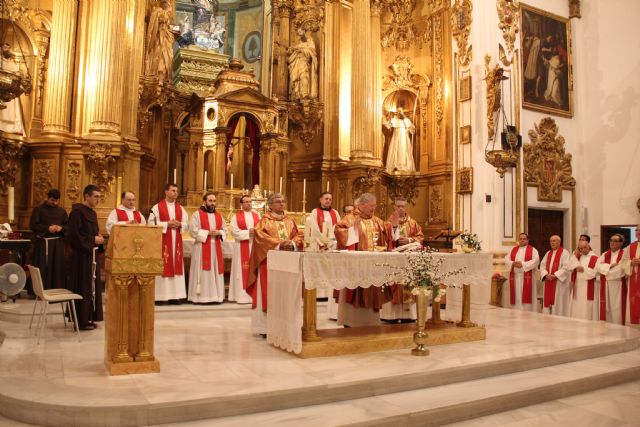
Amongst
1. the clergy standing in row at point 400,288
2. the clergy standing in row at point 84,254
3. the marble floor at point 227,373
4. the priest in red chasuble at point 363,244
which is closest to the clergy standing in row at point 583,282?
the marble floor at point 227,373

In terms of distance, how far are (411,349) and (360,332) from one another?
60 centimetres

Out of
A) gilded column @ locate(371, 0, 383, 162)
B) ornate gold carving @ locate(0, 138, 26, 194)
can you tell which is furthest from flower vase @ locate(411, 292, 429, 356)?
gilded column @ locate(371, 0, 383, 162)

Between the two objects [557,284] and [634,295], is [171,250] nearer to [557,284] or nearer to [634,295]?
[557,284]

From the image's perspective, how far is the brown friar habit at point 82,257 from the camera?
22.3 ft

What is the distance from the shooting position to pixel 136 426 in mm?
3885

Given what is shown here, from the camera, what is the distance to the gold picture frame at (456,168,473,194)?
41.2 ft

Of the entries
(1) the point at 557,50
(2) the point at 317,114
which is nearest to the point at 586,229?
(1) the point at 557,50

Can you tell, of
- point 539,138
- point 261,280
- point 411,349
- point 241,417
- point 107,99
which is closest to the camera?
point 241,417

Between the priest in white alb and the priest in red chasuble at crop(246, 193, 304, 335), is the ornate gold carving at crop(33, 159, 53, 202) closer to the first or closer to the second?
the priest in red chasuble at crop(246, 193, 304, 335)

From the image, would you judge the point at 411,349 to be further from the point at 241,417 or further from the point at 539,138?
the point at 539,138

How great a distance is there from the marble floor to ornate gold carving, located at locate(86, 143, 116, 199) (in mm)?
3466

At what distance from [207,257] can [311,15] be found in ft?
26.1

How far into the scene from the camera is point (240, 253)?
31.4ft

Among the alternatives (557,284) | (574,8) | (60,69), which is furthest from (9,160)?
(574,8)
